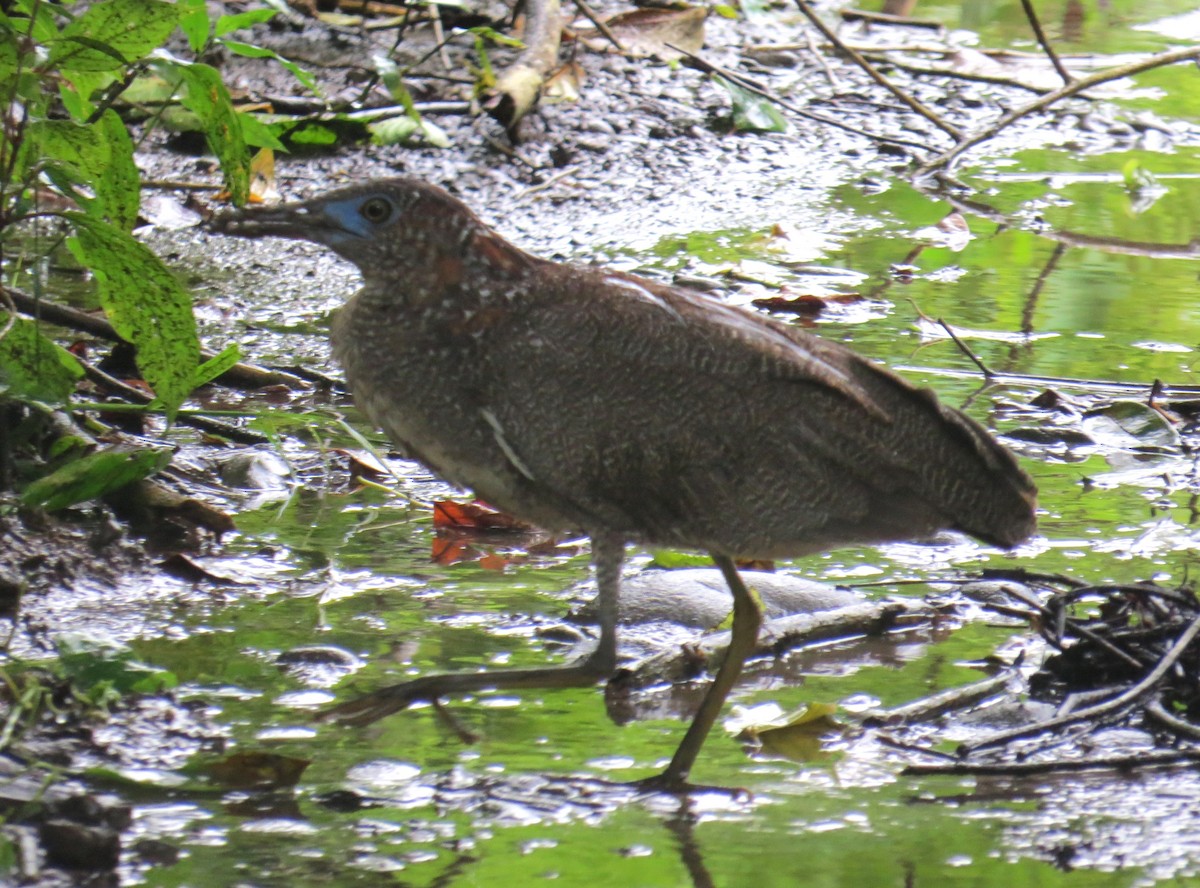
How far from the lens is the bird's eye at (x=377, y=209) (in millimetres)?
3668

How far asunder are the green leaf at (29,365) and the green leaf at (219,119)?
1.85 feet

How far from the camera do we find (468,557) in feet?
15.3

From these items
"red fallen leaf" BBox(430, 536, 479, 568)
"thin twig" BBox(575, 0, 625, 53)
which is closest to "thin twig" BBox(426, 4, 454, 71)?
"thin twig" BBox(575, 0, 625, 53)

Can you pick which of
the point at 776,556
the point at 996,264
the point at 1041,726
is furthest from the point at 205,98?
the point at 996,264

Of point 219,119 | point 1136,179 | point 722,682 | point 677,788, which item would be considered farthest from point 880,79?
point 677,788

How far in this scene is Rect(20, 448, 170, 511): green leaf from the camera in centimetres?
423

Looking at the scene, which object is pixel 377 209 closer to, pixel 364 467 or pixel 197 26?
pixel 197 26

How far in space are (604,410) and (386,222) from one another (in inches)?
23.5

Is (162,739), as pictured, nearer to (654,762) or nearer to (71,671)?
(71,671)

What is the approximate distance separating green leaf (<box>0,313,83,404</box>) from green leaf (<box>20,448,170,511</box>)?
211mm

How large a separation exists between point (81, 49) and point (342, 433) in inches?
61.6

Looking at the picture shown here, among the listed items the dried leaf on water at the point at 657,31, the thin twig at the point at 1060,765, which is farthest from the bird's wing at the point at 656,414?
the dried leaf on water at the point at 657,31

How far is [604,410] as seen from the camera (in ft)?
11.8

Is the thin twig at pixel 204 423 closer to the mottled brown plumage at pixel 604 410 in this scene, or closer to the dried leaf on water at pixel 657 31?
the mottled brown plumage at pixel 604 410
